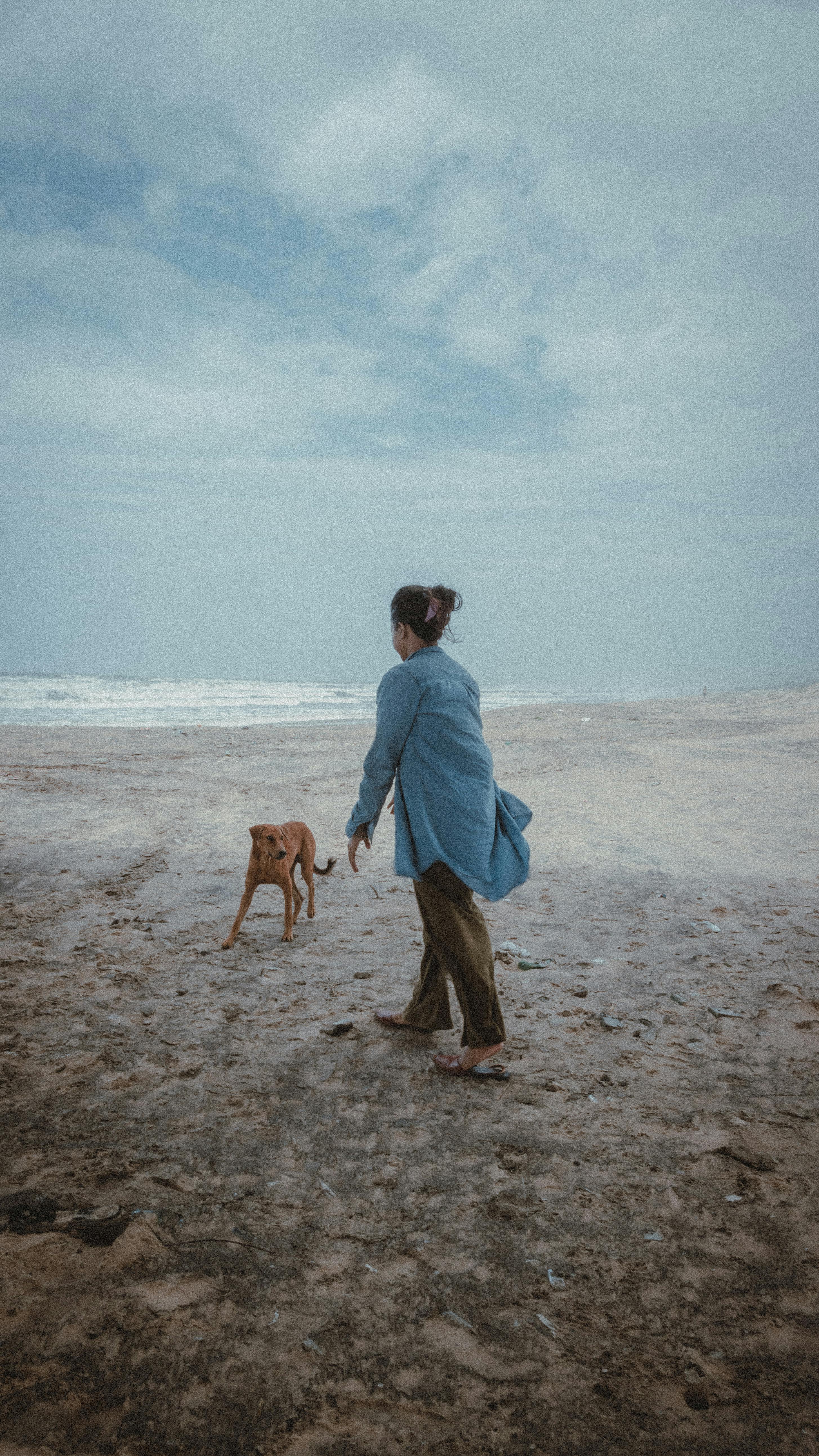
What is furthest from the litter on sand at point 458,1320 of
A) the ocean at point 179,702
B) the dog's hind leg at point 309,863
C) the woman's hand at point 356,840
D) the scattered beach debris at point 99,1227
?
the ocean at point 179,702

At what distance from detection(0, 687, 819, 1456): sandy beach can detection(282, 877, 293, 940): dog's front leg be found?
15cm

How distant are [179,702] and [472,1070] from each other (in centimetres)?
3084

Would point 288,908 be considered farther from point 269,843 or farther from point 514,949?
point 514,949

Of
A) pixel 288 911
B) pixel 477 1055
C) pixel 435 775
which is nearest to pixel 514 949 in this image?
pixel 288 911

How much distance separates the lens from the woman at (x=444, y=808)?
10.5 ft

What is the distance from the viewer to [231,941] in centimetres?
492

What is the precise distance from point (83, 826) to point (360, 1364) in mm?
6920

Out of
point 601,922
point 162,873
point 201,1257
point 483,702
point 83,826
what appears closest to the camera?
point 201,1257

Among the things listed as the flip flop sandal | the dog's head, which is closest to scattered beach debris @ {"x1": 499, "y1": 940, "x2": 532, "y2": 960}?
the flip flop sandal

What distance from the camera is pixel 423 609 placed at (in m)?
3.29

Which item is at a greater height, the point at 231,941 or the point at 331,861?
the point at 331,861

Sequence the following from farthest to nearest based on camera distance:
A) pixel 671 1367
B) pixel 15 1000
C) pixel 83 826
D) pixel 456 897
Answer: pixel 83 826 → pixel 15 1000 → pixel 456 897 → pixel 671 1367

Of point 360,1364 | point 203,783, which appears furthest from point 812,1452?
point 203,783

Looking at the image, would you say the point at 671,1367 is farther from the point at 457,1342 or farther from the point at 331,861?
the point at 331,861
